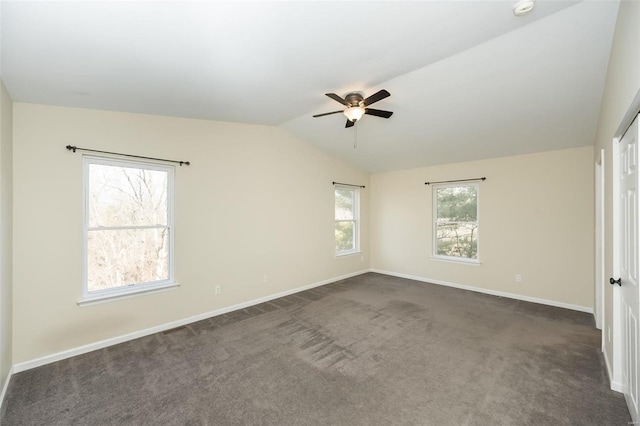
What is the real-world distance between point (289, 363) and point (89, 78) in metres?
3.06

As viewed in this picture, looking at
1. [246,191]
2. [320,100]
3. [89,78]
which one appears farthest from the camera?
[246,191]

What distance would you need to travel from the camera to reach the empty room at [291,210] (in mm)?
1911

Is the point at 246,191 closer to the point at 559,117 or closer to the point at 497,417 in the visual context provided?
the point at 497,417

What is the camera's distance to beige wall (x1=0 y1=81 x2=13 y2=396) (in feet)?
7.17

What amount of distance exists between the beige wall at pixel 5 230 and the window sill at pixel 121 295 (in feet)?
1.76

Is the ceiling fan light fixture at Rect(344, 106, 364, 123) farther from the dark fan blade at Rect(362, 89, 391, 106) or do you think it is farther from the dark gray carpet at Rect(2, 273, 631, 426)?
the dark gray carpet at Rect(2, 273, 631, 426)

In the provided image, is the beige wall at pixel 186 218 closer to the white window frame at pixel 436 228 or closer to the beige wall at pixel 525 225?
the beige wall at pixel 525 225

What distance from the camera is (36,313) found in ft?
8.62

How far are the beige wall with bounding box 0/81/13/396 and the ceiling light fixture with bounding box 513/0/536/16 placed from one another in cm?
386

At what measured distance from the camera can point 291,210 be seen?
194 inches

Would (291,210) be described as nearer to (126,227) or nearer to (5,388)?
(126,227)

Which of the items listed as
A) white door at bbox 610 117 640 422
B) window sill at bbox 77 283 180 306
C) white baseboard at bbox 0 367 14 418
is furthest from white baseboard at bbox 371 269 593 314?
white baseboard at bbox 0 367 14 418

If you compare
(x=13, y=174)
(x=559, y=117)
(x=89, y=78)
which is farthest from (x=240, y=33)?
(x=559, y=117)

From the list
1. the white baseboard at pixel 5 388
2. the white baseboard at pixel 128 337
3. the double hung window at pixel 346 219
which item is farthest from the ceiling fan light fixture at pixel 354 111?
the white baseboard at pixel 5 388
